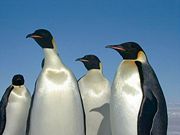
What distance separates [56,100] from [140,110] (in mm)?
1406

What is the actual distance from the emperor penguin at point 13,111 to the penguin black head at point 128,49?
3.09 m

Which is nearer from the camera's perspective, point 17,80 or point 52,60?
point 52,60

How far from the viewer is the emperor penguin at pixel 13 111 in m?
9.84

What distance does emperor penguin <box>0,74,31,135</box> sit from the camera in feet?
32.3

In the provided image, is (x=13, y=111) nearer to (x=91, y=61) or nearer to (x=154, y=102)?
(x=91, y=61)

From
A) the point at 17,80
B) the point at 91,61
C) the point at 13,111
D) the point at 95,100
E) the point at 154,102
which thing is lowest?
the point at 13,111

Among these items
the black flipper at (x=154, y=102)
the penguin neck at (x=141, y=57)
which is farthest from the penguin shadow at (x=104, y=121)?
the black flipper at (x=154, y=102)

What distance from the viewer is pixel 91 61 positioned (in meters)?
9.84

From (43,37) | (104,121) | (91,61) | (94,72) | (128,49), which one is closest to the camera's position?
(128,49)

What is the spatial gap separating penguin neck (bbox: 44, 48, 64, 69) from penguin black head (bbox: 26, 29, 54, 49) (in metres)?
0.14

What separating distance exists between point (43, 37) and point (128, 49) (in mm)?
1567

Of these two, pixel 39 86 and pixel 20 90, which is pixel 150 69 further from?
pixel 20 90

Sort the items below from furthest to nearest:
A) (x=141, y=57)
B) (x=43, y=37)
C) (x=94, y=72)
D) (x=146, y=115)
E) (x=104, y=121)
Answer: (x=94, y=72) < (x=104, y=121) < (x=43, y=37) < (x=141, y=57) < (x=146, y=115)

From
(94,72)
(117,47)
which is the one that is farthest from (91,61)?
(117,47)
